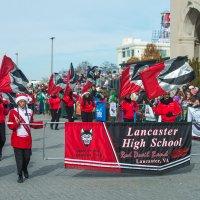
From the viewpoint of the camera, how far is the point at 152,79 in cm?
1430

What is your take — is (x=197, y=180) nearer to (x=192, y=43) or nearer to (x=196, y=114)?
(x=196, y=114)

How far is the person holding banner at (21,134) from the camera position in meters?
11.1

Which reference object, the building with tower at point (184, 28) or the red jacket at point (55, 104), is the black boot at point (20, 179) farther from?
the building with tower at point (184, 28)

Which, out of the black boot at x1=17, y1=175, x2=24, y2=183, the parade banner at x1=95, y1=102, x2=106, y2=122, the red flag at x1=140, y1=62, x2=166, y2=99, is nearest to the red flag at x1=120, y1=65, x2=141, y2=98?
the red flag at x1=140, y1=62, x2=166, y2=99

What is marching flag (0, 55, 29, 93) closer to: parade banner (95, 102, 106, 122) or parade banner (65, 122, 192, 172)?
parade banner (65, 122, 192, 172)

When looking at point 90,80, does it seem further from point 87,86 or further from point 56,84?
point 56,84

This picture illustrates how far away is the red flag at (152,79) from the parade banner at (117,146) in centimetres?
282

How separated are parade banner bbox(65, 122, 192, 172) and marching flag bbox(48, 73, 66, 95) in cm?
1551

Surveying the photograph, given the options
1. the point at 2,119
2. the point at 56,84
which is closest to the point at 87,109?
the point at 56,84

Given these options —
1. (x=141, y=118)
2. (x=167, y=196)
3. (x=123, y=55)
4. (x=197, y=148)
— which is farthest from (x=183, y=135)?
(x=123, y=55)

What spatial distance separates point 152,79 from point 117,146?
11.0 ft

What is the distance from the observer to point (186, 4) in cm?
3409

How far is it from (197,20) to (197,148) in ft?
64.6

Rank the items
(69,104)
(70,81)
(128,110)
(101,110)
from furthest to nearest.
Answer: (101,110) < (70,81) < (69,104) < (128,110)
